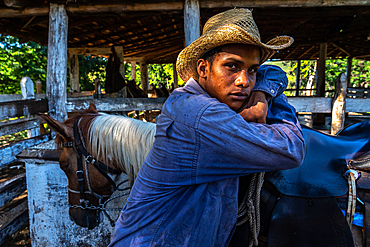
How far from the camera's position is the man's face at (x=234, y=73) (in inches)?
40.3

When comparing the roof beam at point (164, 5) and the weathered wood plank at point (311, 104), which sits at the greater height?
the roof beam at point (164, 5)

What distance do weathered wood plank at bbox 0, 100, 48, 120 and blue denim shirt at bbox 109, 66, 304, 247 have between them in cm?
252

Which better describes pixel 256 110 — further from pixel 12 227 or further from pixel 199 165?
pixel 12 227

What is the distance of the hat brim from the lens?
3.15 ft

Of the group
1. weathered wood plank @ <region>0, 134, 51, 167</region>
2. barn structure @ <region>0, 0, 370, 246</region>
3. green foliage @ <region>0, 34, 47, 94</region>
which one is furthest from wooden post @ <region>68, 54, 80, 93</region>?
weathered wood plank @ <region>0, 134, 51, 167</region>

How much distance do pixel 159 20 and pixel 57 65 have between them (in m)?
3.21

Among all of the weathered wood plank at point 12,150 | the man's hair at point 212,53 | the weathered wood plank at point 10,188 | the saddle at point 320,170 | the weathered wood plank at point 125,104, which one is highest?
the man's hair at point 212,53

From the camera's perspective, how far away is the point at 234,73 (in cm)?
103

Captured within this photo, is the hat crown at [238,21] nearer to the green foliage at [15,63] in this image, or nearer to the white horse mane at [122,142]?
the white horse mane at [122,142]

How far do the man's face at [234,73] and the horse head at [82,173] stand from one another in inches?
46.6

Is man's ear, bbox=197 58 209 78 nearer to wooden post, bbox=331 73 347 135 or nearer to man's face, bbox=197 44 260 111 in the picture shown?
man's face, bbox=197 44 260 111

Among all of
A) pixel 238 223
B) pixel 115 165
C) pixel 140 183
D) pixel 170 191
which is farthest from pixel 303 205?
pixel 115 165

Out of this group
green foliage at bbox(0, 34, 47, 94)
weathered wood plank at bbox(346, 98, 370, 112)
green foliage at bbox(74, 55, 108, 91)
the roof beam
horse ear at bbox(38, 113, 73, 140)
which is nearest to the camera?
horse ear at bbox(38, 113, 73, 140)

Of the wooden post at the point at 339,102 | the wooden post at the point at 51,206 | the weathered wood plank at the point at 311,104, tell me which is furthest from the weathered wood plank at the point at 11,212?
the wooden post at the point at 339,102
